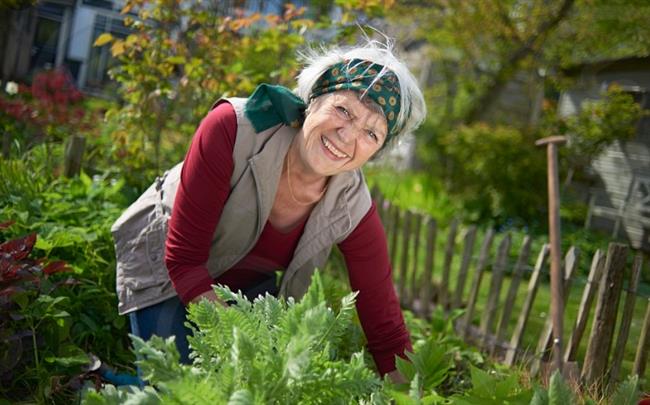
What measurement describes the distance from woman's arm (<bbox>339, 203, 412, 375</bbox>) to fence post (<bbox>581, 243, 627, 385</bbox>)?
52.5 inches

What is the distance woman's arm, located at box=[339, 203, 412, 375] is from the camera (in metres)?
2.21

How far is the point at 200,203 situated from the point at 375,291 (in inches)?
25.9

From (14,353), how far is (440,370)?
4.33ft

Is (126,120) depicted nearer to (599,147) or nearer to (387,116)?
(387,116)

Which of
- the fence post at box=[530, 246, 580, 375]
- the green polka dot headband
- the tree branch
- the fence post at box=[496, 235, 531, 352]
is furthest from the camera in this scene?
the tree branch

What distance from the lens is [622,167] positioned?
9.67 m

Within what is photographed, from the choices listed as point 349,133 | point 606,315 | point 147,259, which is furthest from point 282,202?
point 606,315

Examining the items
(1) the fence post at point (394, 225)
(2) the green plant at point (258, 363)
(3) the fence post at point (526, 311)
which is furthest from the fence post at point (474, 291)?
(2) the green plant at point (258, 363)

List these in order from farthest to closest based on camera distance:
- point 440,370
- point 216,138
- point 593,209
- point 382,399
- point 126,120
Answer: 1. point 593,209
2. point 126,120
3. point 216,138
4. point 440,370
5. point 382,399

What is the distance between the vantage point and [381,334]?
7.31ft

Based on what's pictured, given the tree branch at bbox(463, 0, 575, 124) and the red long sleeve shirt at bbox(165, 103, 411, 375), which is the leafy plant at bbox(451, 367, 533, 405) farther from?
the tree branch at bbox(463, 0, 575, 124)

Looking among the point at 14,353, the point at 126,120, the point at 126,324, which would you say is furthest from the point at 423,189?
the point at 14,353

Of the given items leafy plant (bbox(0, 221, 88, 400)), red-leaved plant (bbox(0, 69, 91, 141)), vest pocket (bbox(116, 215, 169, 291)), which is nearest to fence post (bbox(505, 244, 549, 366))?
vest pocket (bbox(116, 215, 169, 291))

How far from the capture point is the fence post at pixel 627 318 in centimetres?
315
